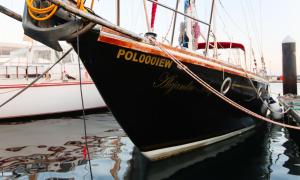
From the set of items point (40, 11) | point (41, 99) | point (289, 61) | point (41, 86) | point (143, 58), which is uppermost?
point (289, 61)

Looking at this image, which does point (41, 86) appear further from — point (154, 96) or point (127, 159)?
point (154, 96)

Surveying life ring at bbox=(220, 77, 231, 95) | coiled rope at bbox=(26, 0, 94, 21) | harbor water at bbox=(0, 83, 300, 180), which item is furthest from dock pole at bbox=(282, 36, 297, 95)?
coiled rope at bbox=(26, 0, 94, 21)

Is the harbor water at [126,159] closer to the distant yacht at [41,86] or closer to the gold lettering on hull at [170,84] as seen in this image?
the gold lettering on hull at [170,84]

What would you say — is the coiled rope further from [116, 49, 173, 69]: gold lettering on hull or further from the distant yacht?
the distant yacht

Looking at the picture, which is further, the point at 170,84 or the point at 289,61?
the point at 289,61

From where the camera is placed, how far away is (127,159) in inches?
241

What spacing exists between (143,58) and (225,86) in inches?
115

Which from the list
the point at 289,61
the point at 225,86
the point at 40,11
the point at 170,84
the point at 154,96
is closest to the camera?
the point at 40,11

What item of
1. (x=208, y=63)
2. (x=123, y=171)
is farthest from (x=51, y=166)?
(x=208, y=63)

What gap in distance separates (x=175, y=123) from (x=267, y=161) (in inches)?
94.1

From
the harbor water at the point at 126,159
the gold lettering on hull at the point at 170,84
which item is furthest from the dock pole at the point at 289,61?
the gold lettering on hull at the point at 170,84

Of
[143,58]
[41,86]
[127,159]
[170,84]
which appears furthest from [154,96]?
[41,86]

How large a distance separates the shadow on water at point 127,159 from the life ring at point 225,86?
1.54 meters

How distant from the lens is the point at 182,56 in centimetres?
554
